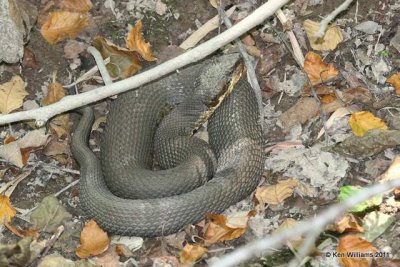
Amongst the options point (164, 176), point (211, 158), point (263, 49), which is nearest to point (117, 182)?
point (164, 176)

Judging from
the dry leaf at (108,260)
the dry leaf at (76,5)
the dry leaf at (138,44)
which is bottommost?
the dry leaf at (108,260)

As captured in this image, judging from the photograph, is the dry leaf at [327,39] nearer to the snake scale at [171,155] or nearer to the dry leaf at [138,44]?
the snake scale at [171,155]

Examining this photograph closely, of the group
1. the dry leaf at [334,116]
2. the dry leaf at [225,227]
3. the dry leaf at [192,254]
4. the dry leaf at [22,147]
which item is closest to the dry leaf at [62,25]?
the dry leaf at [22,147]

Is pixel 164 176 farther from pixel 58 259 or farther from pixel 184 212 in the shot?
pixel 58 259

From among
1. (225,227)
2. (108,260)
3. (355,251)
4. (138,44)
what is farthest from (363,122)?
(108,260)

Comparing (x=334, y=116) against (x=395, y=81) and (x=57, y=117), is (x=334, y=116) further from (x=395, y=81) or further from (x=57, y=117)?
(x=57, y=117)

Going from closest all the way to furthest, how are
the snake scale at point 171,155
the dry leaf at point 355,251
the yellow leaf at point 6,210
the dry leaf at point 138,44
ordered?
the dry leaf at point 355,251 → the snake scale at point 171,155 → the yellow leaf at point 6,210 → the dry leaf at point 138,44
